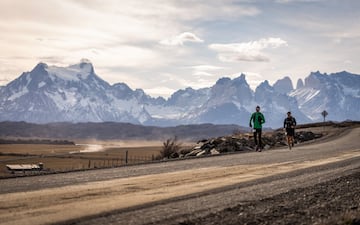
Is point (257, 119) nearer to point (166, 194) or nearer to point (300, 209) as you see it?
point (166, 194)

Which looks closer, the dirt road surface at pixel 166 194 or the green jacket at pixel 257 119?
the dirt road surface at pixel 166 194

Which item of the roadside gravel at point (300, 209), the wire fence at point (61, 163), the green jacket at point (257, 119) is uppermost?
the green jacket at point (257, 119)

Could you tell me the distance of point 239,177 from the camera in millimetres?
15383

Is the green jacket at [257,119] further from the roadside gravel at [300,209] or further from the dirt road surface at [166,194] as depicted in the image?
the roadside gravel at [300,209]

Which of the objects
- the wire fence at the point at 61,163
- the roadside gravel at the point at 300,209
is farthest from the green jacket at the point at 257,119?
the roadside gravel at the point at 300,209

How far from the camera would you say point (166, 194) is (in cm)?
1199

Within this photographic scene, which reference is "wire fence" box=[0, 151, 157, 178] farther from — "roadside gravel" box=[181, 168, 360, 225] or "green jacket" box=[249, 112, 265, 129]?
"roadside gravel" box=[181, 168, 360, 225]

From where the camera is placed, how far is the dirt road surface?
9453mm

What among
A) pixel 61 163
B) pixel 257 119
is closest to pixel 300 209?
pixel 257 119

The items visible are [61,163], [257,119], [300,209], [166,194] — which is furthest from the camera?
[61,163]

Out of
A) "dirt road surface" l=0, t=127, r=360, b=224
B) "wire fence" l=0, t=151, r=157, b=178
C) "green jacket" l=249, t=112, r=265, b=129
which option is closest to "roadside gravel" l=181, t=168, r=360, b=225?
"dirt road surface" l=0, t=127, r=360, b=224

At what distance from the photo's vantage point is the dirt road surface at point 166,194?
31.0 feet

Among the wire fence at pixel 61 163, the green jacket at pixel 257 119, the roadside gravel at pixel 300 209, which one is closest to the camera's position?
the roadside gravel at pixel 300 209

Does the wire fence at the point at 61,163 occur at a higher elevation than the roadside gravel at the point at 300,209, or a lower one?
lower
